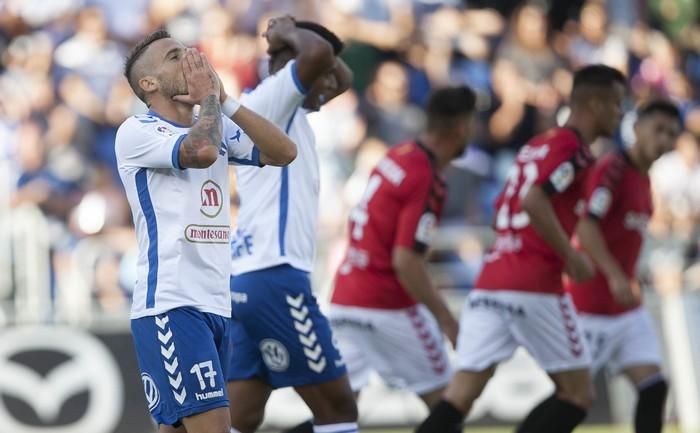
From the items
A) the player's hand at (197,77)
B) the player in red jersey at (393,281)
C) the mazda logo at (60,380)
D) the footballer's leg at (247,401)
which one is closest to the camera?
the player's hand at (197,77)

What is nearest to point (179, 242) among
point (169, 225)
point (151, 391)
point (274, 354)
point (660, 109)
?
point (169, 225)

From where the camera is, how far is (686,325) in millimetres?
13117

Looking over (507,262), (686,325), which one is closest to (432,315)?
(507,262)

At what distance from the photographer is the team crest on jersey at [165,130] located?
5.83m

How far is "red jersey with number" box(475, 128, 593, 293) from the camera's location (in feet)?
27.2

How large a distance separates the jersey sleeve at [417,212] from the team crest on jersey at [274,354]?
1.64 m

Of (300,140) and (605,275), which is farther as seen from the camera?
(605,275)

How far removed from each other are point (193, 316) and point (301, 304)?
135 centimetres

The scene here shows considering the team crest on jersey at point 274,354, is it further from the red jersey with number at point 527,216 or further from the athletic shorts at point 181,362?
the red jersey with number at point 527,216

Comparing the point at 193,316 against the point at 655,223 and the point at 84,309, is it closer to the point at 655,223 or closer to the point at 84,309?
the point at 84,309

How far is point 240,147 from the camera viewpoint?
20.3 feet

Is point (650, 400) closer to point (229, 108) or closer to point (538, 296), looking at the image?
point (538, 296)

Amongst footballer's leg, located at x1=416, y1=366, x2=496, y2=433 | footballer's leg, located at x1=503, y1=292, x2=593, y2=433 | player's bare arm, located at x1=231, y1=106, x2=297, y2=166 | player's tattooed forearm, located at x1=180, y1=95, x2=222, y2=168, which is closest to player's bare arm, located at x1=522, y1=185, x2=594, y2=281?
footballer's leg, located at x1=503, y1=292, x2=593, y2=433

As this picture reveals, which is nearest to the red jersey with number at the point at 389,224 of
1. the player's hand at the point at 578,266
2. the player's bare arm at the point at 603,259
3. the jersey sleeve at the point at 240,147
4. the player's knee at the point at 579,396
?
the player's hand at the point at 578,266
